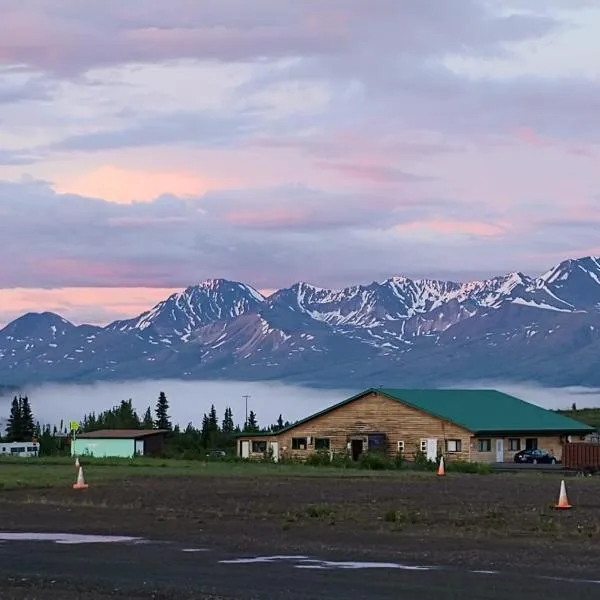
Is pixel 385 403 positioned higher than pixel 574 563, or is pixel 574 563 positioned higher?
pixel 385 403

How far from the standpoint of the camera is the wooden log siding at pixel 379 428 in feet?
292

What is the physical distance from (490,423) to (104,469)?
32664 mm

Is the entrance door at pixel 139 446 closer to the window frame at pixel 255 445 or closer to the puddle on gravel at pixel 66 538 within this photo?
the window frame at pixel 255 445

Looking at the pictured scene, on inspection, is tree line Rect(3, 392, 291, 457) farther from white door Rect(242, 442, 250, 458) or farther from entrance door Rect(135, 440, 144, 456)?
white door Rect(242, 442, 250, 458)

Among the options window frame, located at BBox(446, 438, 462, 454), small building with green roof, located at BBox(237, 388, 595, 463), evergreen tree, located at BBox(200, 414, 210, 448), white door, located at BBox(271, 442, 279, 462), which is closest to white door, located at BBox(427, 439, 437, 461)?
small building with green roof, located at BBox(237, 388, 595, 463)

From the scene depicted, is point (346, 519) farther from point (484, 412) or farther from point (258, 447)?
point (258, 447)

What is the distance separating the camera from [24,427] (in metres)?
167

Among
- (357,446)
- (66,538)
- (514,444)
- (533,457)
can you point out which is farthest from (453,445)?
(66,538)

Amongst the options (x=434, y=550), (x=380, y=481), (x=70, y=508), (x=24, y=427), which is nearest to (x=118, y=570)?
(x=434, y=550)

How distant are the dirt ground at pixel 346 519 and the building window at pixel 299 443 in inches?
1743

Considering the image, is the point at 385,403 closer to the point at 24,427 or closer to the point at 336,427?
the point at 336,427

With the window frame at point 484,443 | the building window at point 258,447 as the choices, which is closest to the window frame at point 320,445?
the building window at point 258,447

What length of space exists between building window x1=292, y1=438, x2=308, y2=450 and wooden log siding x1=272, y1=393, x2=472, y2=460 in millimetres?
230

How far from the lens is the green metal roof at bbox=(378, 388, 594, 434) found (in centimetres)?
9050
